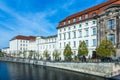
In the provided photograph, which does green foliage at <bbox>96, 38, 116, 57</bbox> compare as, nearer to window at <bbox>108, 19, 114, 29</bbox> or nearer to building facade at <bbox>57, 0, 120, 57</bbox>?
building facade at <bbox>57, 0, 120, 57</bbox>

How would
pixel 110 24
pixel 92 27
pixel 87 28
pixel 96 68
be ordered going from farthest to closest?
pixel 87 28 < pixel 92 27 < pixel 110 24 < pixel 96 68

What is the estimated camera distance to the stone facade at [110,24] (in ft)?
125

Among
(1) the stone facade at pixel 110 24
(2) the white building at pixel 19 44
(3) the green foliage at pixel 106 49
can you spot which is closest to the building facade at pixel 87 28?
(1) the stone facade at pixel 110 24

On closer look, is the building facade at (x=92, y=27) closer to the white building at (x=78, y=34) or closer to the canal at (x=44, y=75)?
the white building at (x=78, y=34)

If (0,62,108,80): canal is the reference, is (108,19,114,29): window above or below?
above

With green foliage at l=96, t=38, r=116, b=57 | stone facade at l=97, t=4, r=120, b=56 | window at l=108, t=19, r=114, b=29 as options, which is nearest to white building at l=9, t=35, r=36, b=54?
stone facade at l=97, t=4, r=120, b=56

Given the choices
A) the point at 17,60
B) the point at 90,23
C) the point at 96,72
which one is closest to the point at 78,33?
the point at 90,23

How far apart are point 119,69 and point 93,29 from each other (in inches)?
693

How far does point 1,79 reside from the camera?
3070cm

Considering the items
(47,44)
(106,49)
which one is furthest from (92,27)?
(47,44)

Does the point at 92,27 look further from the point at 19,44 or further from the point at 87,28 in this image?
the point at 19,44

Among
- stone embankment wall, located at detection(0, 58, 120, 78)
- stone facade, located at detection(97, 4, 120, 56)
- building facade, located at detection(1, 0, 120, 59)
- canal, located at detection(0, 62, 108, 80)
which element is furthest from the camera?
building facade, located at detection(1, 0, 120, 59)

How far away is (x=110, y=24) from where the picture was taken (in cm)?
4016

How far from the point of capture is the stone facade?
38.1 meters
